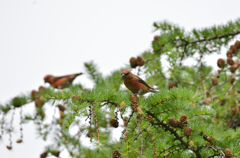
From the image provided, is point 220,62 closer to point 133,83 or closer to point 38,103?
point 133,83

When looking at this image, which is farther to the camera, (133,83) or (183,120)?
(133,83)

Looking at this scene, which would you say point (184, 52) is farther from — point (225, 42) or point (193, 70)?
point (193, 70)

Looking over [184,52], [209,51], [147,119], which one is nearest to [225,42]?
[209,51]

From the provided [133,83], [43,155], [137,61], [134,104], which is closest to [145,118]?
[134,104]

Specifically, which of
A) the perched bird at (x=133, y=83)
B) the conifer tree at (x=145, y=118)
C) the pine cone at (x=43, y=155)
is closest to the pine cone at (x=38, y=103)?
the conifer tree at (x=145, y=118)

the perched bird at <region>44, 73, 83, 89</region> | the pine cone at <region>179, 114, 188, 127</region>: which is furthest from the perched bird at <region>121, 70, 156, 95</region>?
the pine cone at <region>179, 114, 188, 127</region>

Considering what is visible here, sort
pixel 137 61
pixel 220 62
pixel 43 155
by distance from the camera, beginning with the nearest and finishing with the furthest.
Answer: pixel 43 155 < pixel 137 61 < pixel 220 62

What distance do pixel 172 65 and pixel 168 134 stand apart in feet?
2.73

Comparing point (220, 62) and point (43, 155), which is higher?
point (220, 62)

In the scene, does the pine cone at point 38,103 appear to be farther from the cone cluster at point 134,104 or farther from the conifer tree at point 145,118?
the cone cluster at point 134,104

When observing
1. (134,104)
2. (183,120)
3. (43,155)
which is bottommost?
(183,120)

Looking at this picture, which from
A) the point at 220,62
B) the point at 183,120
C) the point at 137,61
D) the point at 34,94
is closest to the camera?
the point at 183,120

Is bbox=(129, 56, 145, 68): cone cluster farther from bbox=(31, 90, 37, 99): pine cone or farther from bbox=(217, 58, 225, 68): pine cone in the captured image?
bbox=(31, 90, 37, 99): pine cone

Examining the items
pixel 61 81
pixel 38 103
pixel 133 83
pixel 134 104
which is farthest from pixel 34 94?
pixel 134 104
